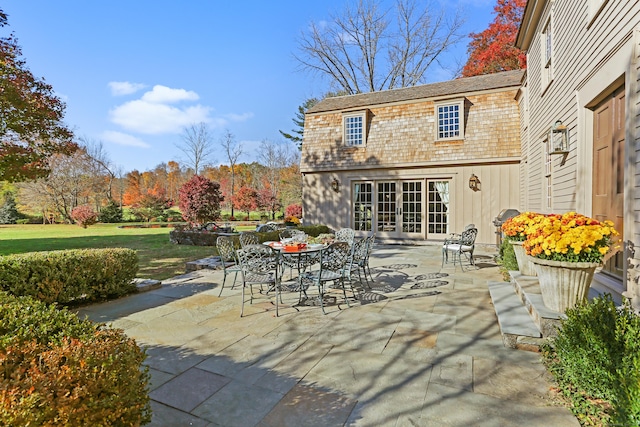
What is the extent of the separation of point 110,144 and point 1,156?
2482 centimetres

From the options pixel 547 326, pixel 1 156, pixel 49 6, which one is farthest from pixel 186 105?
pixel 547 326

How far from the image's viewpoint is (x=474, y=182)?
10.3 m

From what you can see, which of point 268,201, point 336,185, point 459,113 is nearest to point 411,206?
point 336,185

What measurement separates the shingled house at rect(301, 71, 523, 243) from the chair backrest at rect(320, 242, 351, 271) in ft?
23.8

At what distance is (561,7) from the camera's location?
208 inches

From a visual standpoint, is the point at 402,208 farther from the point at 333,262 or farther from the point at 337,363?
the point at 337,363

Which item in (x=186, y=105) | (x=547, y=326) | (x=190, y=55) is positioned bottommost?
(x=547, y=326)

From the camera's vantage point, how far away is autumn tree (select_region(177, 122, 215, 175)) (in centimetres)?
2605

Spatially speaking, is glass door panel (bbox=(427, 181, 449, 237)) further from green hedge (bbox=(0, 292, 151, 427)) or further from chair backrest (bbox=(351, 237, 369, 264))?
green hedge (bbox=(0, 292, 151, 427))

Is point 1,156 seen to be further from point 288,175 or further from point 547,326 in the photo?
point 288,175

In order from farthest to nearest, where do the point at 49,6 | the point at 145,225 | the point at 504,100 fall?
1. the point at 145,225
2. the point at 504,100
3. the point at 49,6

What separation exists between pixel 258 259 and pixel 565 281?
11.7 ft

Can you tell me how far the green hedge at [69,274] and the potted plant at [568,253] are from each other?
577 cm

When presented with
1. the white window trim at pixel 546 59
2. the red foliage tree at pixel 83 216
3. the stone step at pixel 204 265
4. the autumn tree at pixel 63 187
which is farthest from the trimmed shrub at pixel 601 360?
the autumn tree at pixel 63 187
